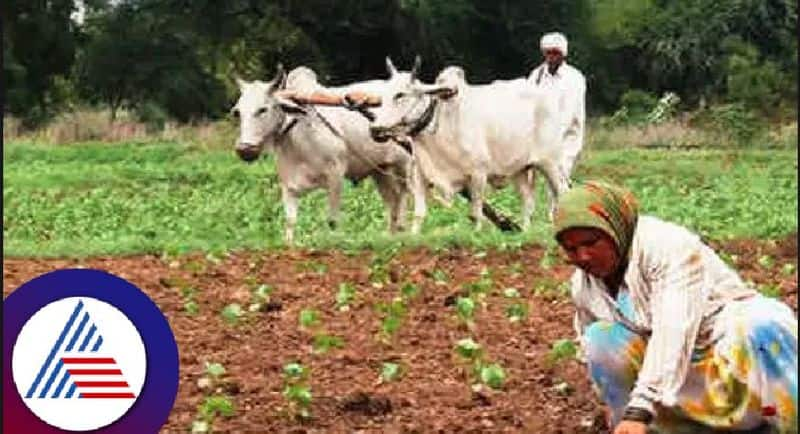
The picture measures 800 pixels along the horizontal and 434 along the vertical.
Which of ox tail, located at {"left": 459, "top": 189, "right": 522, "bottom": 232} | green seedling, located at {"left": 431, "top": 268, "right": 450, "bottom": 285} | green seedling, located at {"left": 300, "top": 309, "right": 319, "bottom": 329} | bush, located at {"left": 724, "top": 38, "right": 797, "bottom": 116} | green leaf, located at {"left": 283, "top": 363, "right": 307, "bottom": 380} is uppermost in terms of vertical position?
green leaf, located at {"left": 283, "top": 363, "right": 307, "bottom": 380}

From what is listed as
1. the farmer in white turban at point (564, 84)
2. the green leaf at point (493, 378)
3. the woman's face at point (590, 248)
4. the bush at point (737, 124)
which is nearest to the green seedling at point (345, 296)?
the green leaf at point (493, 378)

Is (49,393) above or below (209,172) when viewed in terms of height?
above

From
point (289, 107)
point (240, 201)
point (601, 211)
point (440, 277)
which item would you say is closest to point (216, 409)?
point (601, 211)

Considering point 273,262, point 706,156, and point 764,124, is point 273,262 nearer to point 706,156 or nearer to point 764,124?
point 706,156

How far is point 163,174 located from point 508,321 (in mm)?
16864

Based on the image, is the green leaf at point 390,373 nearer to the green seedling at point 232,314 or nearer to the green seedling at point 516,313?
the green seedling at point 516,313

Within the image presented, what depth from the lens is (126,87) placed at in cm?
3953

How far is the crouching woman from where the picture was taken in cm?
508

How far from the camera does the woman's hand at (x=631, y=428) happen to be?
497cm

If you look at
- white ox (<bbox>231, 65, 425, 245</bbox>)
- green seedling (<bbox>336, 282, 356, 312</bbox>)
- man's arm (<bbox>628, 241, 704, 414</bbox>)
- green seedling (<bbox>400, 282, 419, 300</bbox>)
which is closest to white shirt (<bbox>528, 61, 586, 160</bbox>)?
white ox (<bbox>231, 65, 425, 245</bbox>)

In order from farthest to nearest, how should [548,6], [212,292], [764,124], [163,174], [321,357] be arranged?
[548,6] < [764,124] < [163,174] < [212,292] < [321,357]

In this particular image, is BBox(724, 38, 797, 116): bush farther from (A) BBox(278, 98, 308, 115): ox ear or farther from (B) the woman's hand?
(B) the woman's hand

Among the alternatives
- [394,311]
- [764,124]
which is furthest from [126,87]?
[394,311]

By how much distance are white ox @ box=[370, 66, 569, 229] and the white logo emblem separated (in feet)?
26.1
